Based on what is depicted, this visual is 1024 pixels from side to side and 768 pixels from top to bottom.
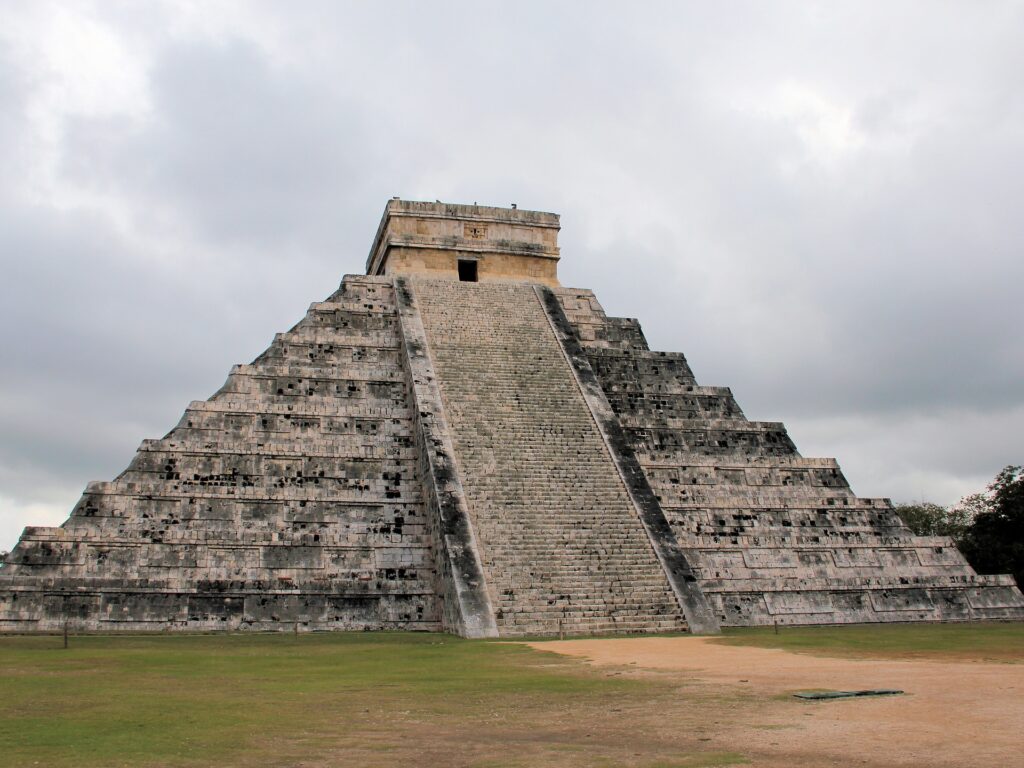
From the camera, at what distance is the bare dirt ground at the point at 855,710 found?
5543mm

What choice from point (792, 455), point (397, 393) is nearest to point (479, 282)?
point (397, 393)

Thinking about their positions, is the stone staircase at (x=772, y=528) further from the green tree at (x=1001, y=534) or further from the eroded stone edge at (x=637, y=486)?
the green tree at (x=1001, y=534)

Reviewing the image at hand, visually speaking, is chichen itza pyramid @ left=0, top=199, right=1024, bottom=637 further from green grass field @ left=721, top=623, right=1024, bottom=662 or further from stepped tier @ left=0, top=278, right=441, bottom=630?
green grass field @ left=721, top=623, right=1024, bottom=662

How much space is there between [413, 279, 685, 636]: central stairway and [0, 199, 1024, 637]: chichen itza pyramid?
0.05 meters

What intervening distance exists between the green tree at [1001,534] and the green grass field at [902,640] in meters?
10.5

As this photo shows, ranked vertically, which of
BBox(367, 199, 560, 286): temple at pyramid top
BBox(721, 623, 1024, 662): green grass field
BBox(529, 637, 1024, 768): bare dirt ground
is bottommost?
BBox(529, 637, 1024, 768): bare dirt ground

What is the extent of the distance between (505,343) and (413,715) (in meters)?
15.3

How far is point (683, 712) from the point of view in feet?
23.7

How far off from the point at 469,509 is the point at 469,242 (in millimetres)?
9715

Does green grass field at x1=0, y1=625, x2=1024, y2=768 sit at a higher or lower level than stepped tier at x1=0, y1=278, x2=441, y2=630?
lower

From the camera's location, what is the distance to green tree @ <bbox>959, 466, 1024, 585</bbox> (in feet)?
89.8

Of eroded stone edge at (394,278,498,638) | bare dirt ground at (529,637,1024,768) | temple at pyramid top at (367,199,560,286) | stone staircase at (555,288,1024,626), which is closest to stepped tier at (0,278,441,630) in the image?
eroded stone edge at (394,278,498,638)

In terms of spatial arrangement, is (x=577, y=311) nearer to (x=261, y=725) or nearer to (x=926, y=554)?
(x=926, y=554)

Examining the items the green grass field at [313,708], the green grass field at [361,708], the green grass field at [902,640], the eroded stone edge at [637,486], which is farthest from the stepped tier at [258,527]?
the green grass field at [902,640]
